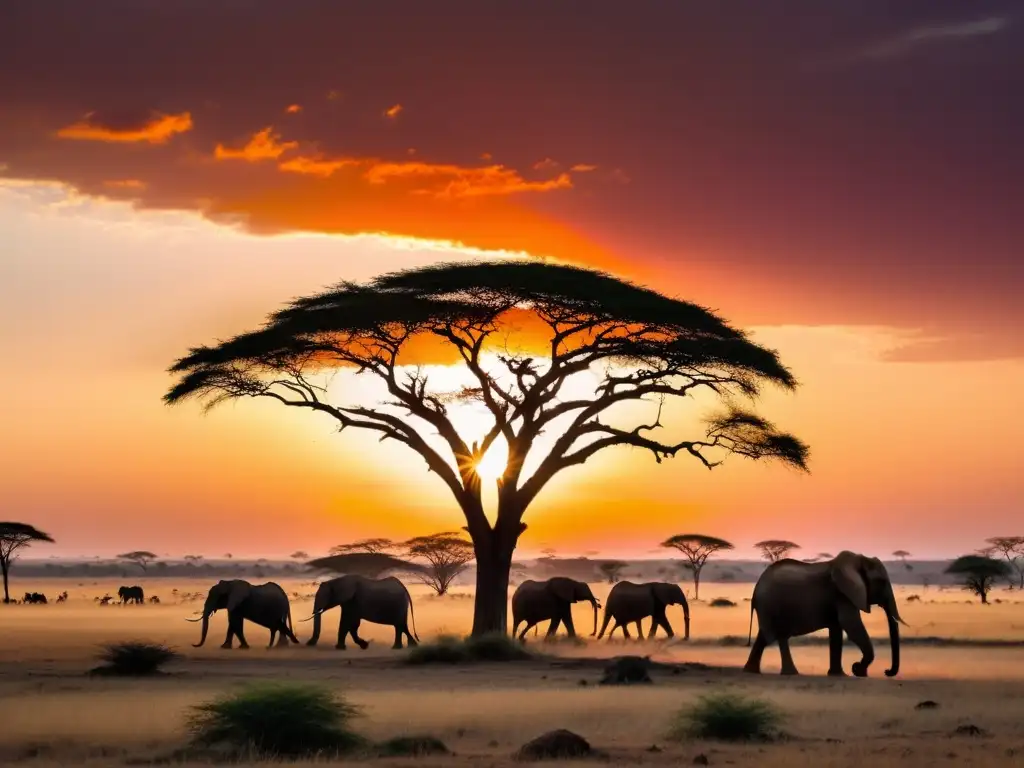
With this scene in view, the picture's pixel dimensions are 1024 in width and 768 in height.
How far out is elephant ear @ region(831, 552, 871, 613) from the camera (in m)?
30.5

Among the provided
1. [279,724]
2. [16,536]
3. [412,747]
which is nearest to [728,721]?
[412,747]

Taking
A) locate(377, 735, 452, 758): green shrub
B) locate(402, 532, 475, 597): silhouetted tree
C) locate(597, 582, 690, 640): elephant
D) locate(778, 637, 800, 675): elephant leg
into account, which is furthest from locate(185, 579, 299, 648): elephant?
locate(402, 532, 475, 597): silhouetted tree

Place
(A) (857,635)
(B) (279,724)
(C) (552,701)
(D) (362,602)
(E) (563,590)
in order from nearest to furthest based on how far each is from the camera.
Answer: (B) (279,724), (C) (552,701), (A) (857,635), (D) (362,602), (E) (563,590)

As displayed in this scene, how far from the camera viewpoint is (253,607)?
4106cm

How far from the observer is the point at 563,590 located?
150 feet

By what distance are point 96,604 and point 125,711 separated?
6179 centimetres

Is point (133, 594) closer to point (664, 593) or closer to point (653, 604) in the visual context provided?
point (653, 604)

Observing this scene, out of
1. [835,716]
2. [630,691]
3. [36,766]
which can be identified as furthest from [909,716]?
Answer: [36,766]

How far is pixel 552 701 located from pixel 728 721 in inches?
229

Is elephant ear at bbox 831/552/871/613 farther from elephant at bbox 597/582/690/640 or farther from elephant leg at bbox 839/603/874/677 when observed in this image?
elephant at bbox 597/582/690/640

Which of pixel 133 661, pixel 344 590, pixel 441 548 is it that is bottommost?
pixel 133 661

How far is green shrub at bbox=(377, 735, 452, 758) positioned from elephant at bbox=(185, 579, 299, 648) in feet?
75.3

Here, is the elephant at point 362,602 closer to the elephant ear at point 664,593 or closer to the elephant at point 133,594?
the elephant ear at point 664,593

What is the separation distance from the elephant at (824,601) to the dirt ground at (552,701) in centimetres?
84
